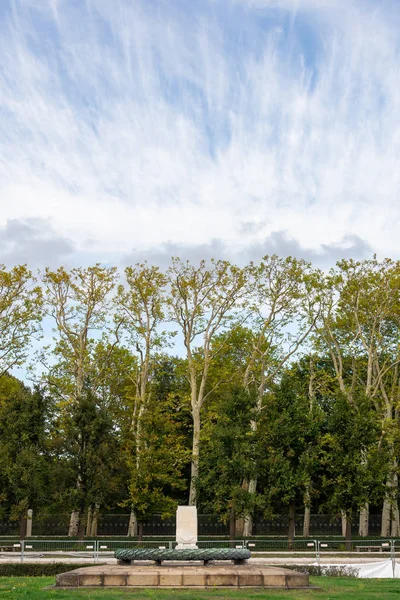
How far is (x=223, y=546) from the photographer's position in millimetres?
30891

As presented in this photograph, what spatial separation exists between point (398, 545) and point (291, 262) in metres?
16.0

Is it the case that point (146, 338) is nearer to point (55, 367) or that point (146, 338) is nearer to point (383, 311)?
point (55, 367)

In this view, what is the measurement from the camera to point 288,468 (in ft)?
111

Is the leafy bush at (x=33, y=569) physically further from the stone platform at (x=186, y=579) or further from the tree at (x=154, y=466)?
the tree at (x=154, y=466)

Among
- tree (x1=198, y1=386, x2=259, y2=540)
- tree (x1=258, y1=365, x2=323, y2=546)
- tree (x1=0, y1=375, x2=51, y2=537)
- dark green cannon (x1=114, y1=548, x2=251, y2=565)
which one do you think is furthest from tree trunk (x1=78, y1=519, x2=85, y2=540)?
dark green cannon (x1=114, y1=548, x2=251, y2=565)

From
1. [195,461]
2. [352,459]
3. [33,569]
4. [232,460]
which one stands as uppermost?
[352,459]

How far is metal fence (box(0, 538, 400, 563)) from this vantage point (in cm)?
2745

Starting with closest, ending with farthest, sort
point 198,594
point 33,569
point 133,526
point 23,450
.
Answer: point 198,594 < point 33,569 < point 23,450 < point 133,526

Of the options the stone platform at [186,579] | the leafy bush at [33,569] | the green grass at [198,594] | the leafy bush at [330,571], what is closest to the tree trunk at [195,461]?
the leafy bush at [330,571]

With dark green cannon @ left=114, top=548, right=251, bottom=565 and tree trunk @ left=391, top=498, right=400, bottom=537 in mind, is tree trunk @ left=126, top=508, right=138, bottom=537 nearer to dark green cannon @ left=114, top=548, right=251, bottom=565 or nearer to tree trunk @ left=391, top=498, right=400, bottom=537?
tree trunk @ left=391, top=498, right=400, bottom=537

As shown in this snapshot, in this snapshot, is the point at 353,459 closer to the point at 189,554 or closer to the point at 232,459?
the point at 232,459

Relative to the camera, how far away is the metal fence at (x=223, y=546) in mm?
27453

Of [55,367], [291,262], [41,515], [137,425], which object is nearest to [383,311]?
[291,262]

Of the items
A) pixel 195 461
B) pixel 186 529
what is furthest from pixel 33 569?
pixel 195 461
